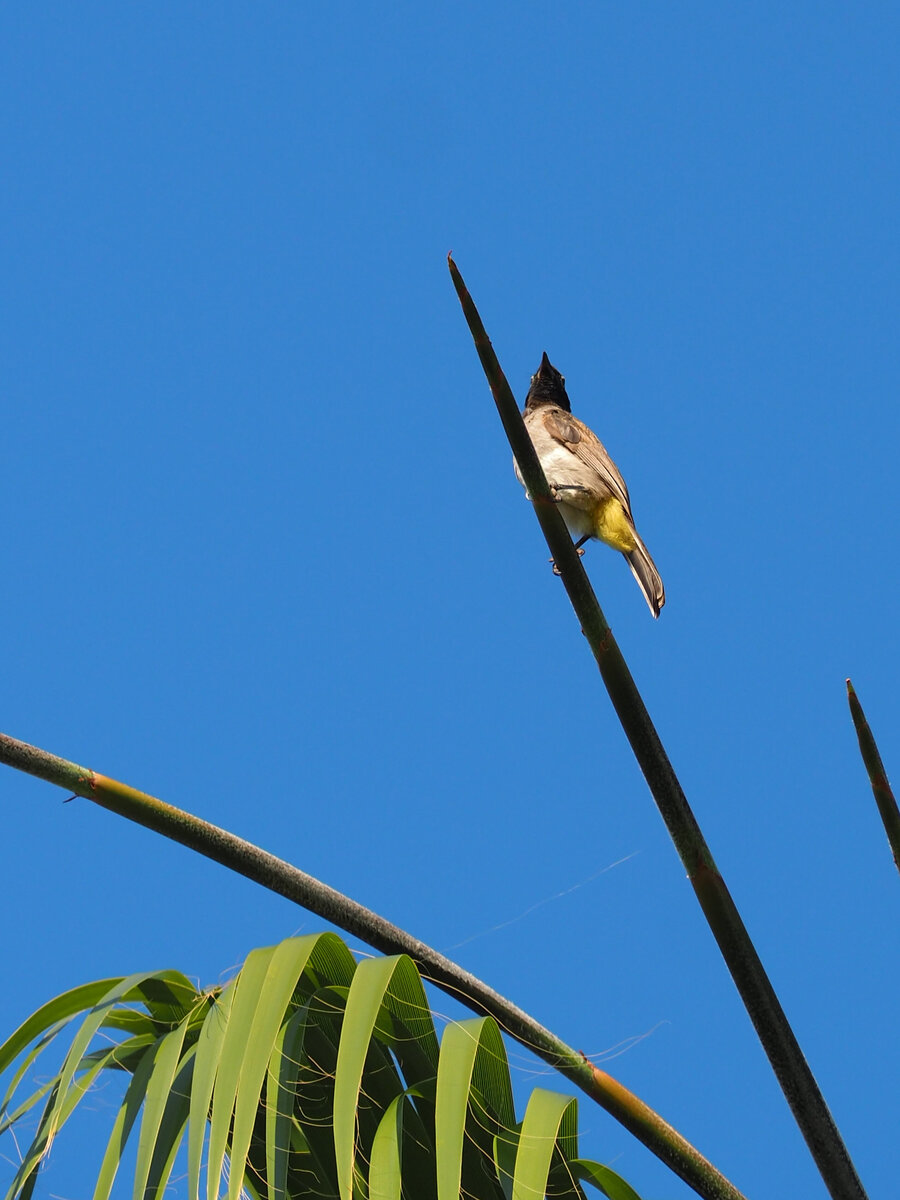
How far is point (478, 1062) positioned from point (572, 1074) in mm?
141

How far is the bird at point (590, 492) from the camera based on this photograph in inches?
219

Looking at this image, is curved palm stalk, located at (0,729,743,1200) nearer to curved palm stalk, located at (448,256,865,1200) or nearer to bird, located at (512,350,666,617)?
curved palm stalk, located at (448,256,865,1200)

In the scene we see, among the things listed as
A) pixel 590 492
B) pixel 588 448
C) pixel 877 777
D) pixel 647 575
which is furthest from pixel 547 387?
pixel 877 777

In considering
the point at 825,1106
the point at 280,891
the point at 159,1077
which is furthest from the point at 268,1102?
the point at 825,1106

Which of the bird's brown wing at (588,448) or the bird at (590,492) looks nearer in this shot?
the bird at (590,492)

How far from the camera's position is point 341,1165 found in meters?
1.52

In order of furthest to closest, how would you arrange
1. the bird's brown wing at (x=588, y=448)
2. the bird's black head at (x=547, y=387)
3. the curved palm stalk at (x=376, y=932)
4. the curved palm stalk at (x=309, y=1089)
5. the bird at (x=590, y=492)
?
the bird's black head at (x=547, y=387) < the bird's brown wing at (x=588, y=448) < the bird at (x=590, y=492) < the curved palm stalk at (x=376, y=932) < the curved palm stalk at (x=309, y=1089)

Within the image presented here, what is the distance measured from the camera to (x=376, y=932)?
2064mm

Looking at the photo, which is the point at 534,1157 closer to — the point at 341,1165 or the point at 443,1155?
the point at 443,1155

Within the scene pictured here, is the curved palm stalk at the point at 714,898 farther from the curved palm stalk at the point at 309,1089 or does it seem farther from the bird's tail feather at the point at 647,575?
the bird's tail feather at the point at 647,575

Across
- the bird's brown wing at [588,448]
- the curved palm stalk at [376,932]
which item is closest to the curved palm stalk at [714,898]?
the curved palm stalk at [376,932]

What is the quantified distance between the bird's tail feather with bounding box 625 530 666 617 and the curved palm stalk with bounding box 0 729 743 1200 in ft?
10.4

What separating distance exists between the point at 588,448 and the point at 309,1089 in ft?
16.0

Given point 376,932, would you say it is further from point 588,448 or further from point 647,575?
point 588,448
